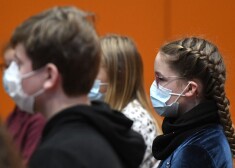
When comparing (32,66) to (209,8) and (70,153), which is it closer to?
(70,153)

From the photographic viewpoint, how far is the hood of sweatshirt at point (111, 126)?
1753 millimetres

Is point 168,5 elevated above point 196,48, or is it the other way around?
point 196,48

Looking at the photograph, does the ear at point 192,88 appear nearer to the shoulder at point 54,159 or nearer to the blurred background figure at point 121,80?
the blurred background figure at point 121,80

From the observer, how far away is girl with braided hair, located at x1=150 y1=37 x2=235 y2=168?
8.66 feet

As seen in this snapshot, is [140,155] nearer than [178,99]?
Yes

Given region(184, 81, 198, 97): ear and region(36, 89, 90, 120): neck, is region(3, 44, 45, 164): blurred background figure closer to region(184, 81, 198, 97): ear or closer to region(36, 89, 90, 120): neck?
region(36, 89, 90, 120): neck

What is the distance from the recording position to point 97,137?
1750 millimetres

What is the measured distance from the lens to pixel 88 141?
1719 mm

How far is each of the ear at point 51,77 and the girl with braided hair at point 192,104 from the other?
0.99 meters

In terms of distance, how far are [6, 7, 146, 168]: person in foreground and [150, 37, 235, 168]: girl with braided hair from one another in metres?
0.86

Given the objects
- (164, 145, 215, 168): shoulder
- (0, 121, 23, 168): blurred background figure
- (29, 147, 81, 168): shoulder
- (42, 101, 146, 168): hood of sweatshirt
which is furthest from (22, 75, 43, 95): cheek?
(164, 145, 215, 168): shoulder

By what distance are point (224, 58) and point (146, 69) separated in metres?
1.93

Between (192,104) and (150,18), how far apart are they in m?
2.10

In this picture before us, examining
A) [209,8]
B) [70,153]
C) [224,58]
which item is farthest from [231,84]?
[70,153]
